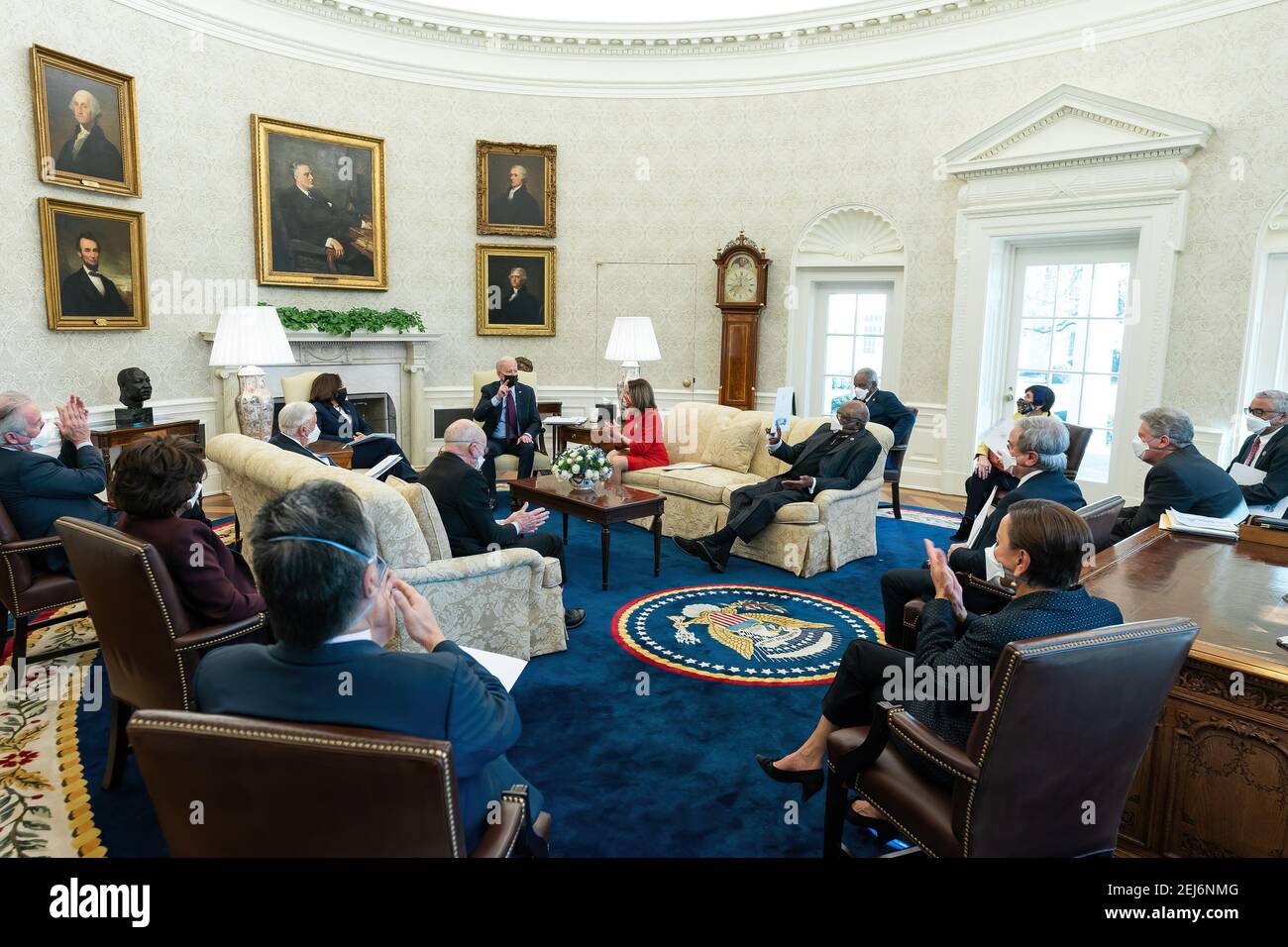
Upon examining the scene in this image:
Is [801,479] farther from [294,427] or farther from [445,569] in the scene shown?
[294,427]

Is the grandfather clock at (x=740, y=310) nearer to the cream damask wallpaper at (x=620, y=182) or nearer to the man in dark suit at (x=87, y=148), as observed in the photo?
the cream damask wallpaper at (x=620, y=182)

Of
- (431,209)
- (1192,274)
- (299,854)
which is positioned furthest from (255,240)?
(1192,274)

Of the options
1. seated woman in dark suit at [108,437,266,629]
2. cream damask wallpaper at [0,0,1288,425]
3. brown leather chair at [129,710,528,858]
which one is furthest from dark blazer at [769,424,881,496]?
brown leather chair at [129,710,528,858]

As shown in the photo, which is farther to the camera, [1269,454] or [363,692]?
[1269,454]

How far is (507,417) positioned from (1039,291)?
567cm

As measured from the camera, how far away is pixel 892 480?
8.03 m

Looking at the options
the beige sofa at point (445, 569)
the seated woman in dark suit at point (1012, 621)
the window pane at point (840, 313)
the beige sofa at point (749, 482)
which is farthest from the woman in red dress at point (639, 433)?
the seated woman in dark suit at point (1012, 621)

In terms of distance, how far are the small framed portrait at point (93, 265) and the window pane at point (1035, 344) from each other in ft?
28.5

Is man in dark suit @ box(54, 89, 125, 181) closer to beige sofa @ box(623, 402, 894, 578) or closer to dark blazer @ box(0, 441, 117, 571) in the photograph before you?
dark blazer @ box(0, 441, 117, 571)

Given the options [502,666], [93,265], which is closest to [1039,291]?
[502,666]

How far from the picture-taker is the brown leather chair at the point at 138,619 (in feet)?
9.82

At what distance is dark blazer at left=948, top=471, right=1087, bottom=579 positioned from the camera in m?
4.21

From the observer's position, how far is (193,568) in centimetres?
334
